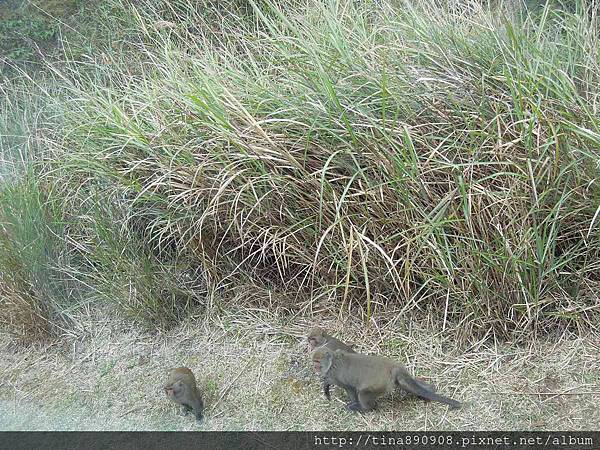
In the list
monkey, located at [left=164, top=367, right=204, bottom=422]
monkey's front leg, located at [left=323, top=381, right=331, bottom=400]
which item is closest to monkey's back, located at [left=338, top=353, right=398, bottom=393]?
monkey's front leg, located at [left=323, top=381, right=331, bottom=400]

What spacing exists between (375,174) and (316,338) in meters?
0.90

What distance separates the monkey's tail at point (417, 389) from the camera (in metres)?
2.76

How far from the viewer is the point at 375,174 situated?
337 cm

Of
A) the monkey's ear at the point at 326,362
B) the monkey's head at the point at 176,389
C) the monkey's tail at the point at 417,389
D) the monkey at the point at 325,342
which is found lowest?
the monkey's tail at the point at 417,389

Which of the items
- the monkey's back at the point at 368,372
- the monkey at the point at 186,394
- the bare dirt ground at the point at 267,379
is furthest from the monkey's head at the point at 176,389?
the monkey's back at the point at 368,372

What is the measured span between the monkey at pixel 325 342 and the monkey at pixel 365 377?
130mm

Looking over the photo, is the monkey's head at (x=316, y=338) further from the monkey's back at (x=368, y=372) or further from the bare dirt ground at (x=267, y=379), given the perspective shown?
the monkey's back at (x=368, y=372)

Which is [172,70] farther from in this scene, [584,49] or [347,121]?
[584,49]

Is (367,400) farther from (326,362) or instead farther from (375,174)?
(375,174)

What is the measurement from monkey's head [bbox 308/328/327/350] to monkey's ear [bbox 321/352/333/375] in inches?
11.6

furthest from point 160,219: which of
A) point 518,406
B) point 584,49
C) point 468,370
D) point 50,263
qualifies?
point 584,49

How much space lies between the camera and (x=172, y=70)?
4.40 m

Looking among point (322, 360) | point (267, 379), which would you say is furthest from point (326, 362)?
point (267, 379)

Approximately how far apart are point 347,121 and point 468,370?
52.6 inches
